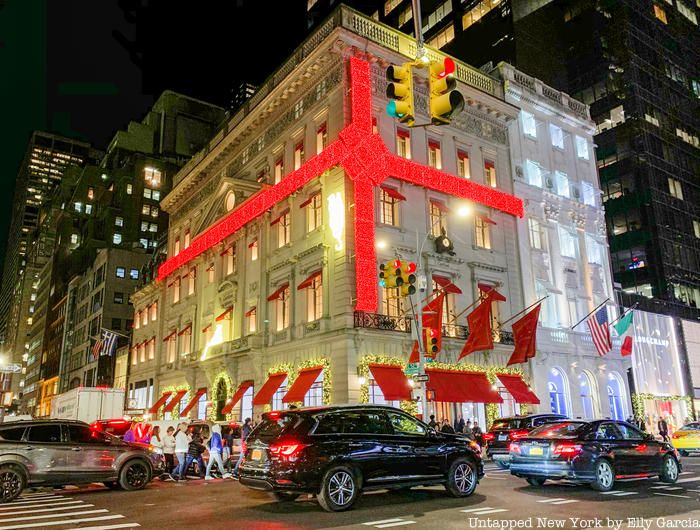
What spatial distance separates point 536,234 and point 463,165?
677cm

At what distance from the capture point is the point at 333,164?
28.9 m

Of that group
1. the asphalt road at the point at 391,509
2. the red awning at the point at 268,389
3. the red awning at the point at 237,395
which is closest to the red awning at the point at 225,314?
the red awning at the point at 237,395

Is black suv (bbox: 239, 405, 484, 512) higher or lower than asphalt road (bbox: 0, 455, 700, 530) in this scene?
higher

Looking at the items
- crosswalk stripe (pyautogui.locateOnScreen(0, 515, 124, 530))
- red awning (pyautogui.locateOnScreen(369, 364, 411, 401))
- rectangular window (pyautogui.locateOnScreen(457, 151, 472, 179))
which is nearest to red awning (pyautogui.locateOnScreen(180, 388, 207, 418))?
red awning (pyautogui.locateOnScreen(369, 364, 411, 401))

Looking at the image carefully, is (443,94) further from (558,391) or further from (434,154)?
(558,391)

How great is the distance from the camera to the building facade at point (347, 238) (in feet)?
90.0

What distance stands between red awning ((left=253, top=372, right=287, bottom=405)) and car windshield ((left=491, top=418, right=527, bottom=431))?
12257 mm

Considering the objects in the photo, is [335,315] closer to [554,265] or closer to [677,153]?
[554,265]

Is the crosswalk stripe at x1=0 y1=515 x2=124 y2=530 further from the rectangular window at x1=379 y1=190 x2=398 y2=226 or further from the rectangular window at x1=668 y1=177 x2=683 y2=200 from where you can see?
the rectangular window at x1=668 y1=177 x2=683 y2=200

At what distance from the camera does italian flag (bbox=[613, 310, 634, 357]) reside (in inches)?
1316

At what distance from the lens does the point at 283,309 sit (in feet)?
105

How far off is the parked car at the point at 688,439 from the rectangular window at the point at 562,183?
60.0ft

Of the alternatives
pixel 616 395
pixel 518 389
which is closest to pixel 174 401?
pixel 518 389

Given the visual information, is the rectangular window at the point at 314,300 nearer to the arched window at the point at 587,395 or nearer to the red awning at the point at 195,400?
the red awning at the point at 195,400
